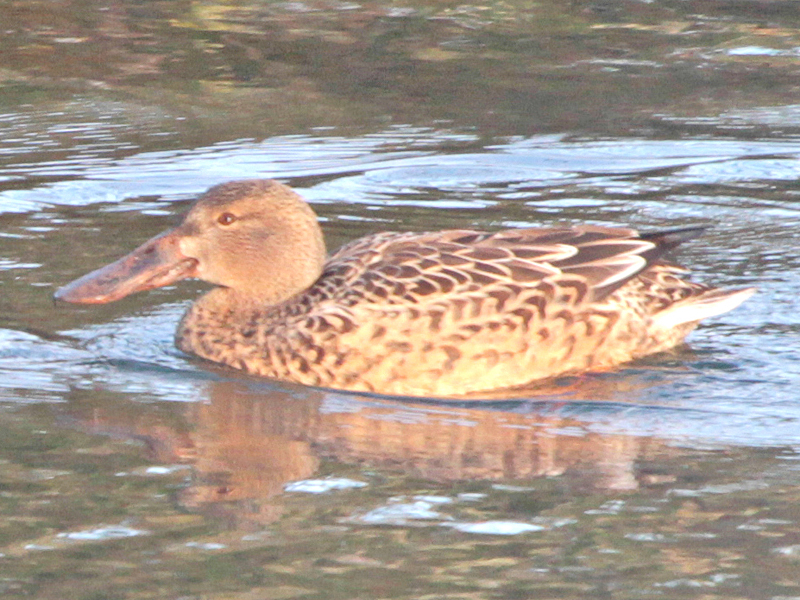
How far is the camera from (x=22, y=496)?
16.6ft

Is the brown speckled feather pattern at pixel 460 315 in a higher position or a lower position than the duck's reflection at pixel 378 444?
higher

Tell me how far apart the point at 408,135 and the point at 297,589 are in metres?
6.50

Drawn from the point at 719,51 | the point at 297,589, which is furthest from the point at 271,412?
the point at 719,51

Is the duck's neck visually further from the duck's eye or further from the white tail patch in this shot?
the white tail patch

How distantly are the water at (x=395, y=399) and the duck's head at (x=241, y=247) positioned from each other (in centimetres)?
43

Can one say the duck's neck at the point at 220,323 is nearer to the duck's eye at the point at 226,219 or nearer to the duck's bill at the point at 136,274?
the duck's bill at the point at 136,274

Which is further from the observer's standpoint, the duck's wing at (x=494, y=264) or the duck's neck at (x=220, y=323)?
the duck's neck at (x=220, y=323)

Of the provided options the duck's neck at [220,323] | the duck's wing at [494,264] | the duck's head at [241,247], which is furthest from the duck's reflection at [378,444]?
the duck's head at [241,247]

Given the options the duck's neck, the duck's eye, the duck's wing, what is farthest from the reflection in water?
the duck's eye

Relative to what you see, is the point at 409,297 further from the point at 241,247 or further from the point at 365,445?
the point at 365,445

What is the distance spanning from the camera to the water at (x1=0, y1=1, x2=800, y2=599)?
A: 4629 millimetres

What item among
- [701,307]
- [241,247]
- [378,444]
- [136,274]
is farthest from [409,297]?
[701,307]

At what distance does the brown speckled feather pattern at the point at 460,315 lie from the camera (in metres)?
6.58

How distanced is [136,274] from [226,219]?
479 millimetres
